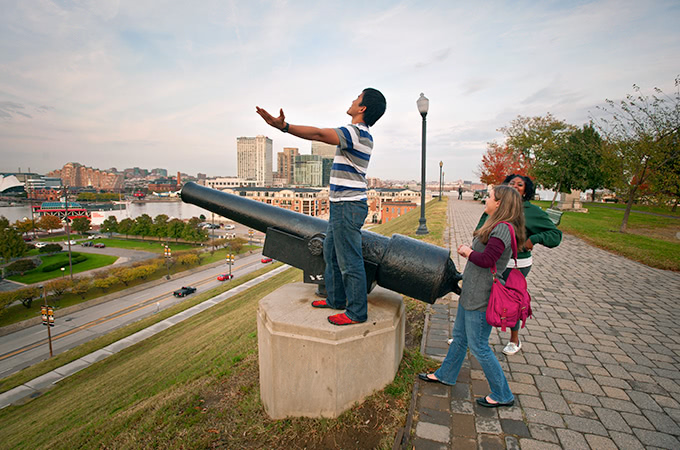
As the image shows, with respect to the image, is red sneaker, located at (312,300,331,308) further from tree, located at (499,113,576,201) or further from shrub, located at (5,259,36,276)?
shrub, located at (5,259,36,276)

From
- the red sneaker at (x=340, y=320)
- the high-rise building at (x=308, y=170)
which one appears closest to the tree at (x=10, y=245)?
the red sneaker at (x=340, y=320)

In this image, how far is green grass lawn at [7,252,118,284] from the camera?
105ft

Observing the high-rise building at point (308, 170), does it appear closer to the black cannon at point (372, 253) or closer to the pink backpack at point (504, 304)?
the black cannon at point (372, 253)

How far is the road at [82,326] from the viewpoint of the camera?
1711 centimetres

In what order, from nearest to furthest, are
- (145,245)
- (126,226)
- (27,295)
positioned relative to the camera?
(27,295) < (145,245) < (126,226)

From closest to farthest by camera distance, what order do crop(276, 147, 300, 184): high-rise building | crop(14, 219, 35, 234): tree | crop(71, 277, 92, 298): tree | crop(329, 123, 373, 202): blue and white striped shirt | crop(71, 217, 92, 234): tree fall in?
crop(329, 123, 373, 202): blue and white striped shirt < crop(71, 277, 92, 298): tree < crop(14, 219, 35, 234): tree < crop(71, 217, 92, 234): tree < crop(276, 147, 300, 184): high-rise building

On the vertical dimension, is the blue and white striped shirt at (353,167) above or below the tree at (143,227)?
above

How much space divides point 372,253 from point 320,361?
968 mm

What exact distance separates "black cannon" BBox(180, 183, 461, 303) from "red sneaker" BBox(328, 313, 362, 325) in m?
0.44

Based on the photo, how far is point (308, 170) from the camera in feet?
495

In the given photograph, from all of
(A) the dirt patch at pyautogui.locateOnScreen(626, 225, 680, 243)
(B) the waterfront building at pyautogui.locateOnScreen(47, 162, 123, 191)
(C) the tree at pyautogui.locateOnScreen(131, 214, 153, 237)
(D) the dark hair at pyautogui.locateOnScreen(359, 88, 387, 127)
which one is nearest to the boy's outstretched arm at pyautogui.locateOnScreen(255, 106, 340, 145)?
(D) the dark hair at pyautogui.locateOnScreen(359, 88, 387, 127)

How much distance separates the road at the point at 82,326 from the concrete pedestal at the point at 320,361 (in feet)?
67.2

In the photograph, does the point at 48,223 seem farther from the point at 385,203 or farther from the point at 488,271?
the point at 488,271

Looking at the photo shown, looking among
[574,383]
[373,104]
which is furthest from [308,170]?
[574,383]
